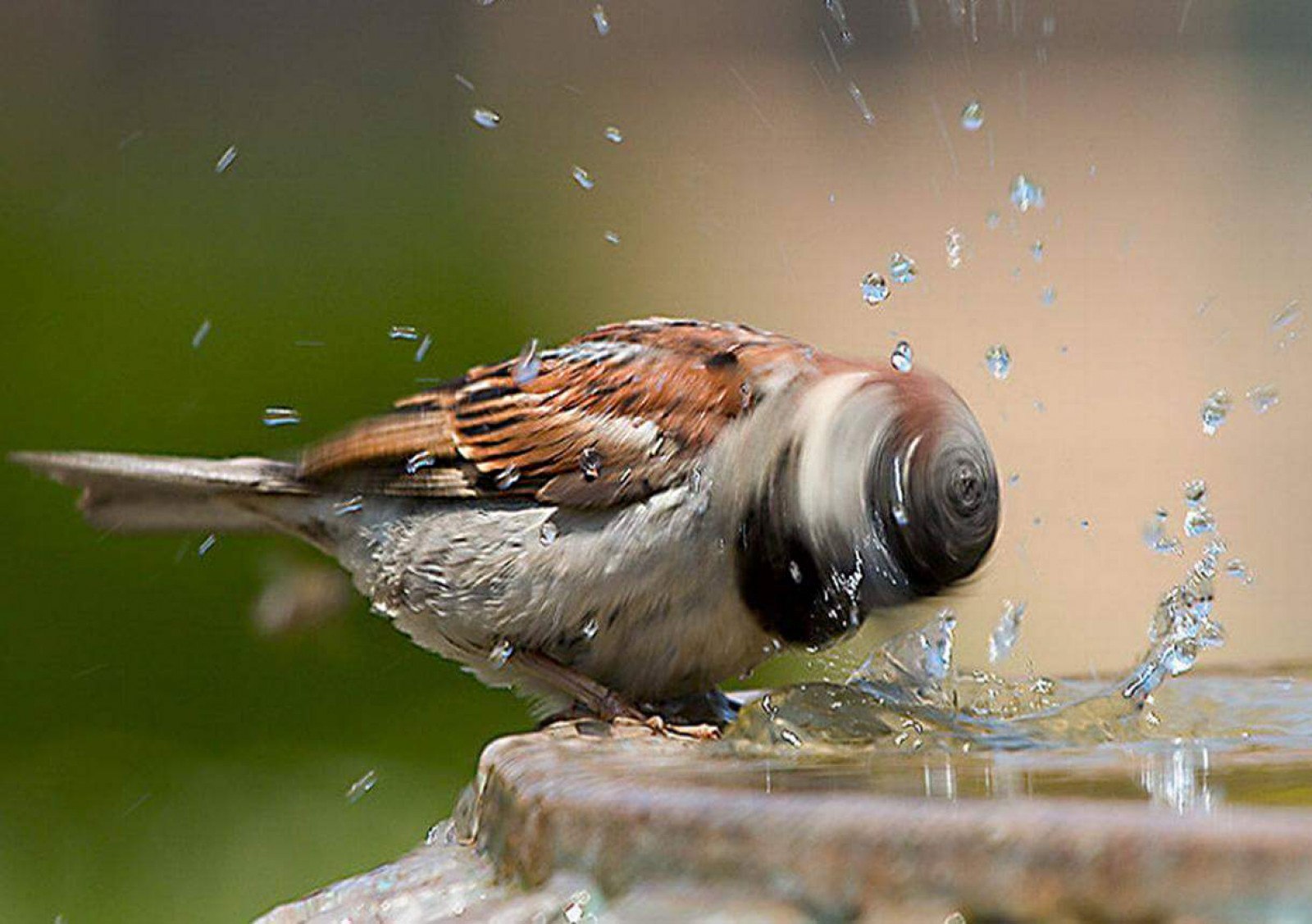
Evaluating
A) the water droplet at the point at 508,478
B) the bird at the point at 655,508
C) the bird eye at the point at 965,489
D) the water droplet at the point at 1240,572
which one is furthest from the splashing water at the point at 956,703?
the water droplet at the point at 1240,572

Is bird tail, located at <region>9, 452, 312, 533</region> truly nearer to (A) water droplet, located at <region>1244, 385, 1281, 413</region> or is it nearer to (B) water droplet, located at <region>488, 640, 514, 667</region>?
(B) water droplet, located at <region>488, 640, 514, 667</region>

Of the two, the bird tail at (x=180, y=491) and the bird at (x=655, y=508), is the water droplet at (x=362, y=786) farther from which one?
the bird at (x=655, y=508)

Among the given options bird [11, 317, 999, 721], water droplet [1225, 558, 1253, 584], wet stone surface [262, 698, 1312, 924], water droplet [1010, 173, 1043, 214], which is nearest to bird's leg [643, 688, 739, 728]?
bird [11, 317, 999, 721]

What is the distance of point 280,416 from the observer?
4980 mm

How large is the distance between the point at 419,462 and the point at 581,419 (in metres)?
0.31

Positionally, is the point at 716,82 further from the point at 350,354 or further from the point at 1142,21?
the point at 350,354

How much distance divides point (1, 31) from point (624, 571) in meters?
5.95

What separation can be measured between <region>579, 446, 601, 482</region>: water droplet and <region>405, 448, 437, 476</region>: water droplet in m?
0.31

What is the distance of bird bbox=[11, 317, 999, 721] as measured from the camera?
2986 millimetres

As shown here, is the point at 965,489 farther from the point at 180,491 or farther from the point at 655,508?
the point at 180,491

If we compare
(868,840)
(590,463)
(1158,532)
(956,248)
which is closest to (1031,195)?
(956,248)

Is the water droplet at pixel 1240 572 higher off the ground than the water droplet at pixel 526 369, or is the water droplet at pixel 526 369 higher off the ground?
the water droplet at pixel 1240 572

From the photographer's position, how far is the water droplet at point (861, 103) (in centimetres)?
982

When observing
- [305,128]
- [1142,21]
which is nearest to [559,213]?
[305,128]
